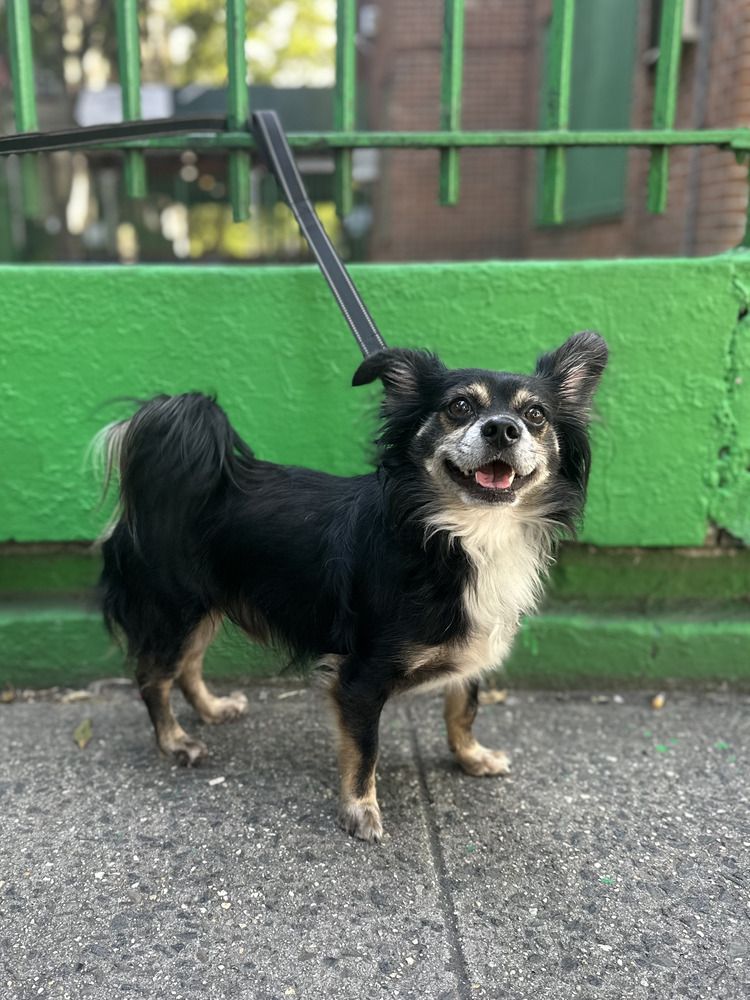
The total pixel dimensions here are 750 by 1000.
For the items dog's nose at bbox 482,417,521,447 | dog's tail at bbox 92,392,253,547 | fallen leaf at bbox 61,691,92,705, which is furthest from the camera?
fallen leaf at bbox 61,691,92,705

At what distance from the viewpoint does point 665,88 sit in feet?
10.3

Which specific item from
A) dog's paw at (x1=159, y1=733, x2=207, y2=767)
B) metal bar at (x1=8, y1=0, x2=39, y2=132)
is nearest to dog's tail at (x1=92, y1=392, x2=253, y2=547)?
dog's paw at (x1=159, y1=733, x2=207, y2=767)

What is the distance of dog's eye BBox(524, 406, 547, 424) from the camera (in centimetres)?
227

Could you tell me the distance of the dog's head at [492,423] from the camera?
85.8 inches

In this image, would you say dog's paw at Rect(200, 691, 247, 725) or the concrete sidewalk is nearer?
the concrete sidewalk

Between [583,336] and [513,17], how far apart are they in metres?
11.7

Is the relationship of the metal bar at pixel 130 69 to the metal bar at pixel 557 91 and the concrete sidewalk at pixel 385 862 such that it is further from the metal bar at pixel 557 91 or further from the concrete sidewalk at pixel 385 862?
the concrete sidewalk at pixel 385 862

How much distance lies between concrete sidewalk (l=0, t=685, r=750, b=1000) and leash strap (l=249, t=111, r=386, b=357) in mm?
1549

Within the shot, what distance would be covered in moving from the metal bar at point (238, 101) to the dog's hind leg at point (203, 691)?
1.69 m

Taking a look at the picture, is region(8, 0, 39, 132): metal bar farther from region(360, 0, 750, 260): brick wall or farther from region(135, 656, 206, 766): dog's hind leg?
region(360, 0, 750, 260): brick wall

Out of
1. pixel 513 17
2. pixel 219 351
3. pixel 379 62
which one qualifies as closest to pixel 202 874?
pixel 219 351

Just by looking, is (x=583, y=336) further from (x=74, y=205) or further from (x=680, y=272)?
(x=74, y=205)

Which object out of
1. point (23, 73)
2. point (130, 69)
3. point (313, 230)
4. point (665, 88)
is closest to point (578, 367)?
point (313, 230)

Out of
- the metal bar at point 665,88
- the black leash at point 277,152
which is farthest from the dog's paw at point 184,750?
the metal bar at point 665,88
